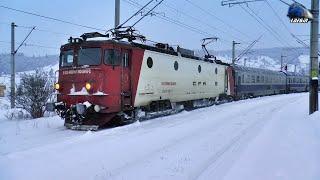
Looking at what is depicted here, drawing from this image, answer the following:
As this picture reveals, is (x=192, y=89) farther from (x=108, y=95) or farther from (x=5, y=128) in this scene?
(x=5, y=128)

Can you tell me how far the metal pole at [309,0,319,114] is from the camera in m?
17.4

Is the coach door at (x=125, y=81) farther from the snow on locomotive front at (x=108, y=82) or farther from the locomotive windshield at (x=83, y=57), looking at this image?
the locomotive windshield at (x=83, y=57)

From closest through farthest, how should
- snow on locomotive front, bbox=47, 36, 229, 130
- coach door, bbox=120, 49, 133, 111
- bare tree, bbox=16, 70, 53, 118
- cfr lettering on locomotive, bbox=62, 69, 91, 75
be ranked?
1. snow on locomotive front, bbox=47, 36, 229, 130
2. cfr lettering on locomotive, bbox=62, 69, 91, 75
3. coach door, bbox=120, 49, 133, 111
4. bare tree, bbox=16, 70, 53, 118

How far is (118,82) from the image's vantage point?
47.3 ft

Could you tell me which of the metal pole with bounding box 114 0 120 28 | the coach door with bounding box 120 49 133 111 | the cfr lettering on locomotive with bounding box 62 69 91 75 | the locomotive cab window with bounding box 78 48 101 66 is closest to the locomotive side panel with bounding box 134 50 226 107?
the coach door with bounding box 120 49 133 111

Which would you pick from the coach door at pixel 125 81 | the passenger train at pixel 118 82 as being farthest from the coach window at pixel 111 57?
the coach door at pixel 125 81

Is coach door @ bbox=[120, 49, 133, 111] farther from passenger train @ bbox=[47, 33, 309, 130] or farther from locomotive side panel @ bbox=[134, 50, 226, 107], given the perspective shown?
locomotive side panel @ bbox=[134, 50, 226, 107]

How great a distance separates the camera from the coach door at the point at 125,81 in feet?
48.3

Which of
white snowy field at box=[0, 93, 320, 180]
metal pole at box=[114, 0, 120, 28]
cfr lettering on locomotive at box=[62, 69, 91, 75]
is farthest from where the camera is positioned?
metal pole at box=[114, 0, 120, 28]

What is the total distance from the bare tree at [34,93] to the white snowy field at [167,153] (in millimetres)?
5297

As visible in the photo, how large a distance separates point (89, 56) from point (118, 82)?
1.35 m

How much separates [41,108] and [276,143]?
12358mm

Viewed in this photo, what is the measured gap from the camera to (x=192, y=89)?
71.8ft

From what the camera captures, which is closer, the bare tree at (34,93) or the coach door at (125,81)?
the coach door at (125,81)
